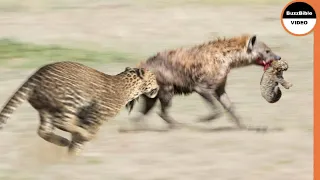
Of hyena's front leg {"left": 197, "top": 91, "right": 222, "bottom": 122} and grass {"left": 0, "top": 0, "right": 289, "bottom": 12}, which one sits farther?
grass {"left": 0, "top": 0, "right": 289, "bottom": 12}

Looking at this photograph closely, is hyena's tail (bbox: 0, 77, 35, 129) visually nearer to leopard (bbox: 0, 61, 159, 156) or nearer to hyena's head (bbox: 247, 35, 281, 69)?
leopard (bbox: 0, 61, 159, 156)

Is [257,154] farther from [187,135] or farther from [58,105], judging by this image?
[58,105]

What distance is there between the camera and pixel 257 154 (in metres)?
8.16

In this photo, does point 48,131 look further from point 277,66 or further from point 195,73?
point 277,66

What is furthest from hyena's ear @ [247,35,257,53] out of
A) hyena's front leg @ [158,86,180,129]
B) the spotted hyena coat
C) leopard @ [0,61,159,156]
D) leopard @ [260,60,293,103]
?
leopard @ [0,61,159,156]

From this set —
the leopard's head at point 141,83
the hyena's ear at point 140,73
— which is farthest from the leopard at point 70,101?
the hyena's ear at point 140,73

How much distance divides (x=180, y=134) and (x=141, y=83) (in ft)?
1.90

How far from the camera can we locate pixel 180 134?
8.77m

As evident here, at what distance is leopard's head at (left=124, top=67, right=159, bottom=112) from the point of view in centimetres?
Result: 842

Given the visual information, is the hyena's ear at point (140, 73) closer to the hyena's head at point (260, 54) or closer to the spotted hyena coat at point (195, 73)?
the spotted hyena coat at point (195, 73)

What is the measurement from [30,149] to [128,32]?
18.5 ft

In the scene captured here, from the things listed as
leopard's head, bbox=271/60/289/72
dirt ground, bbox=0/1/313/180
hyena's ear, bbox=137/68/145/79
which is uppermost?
hyena's ear, bbox=137/68/145/79

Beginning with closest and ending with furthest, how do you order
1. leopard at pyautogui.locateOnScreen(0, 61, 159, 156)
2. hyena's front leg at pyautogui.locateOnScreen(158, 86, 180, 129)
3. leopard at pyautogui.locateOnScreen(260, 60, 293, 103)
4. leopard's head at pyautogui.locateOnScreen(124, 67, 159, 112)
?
leopard at pyautogui.locateOnScreen(0, 61, 159, 156), leopard's head at pyautogui.locateOnScreen(124, 67, 159, 112), hyena's front leg at pyautogui.locateOnScreen(158, 86, 180, 129), leopard at pyautogui.locateOnScreen(260, 60, 293, 103)

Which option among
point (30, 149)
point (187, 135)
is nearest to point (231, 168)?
point (187, 135)
